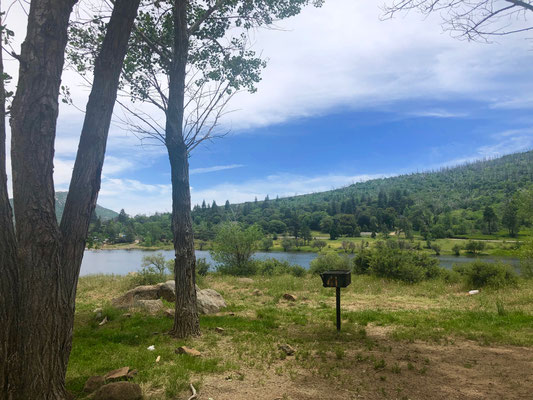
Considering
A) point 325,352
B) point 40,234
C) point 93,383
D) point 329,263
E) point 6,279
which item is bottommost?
point 329,263

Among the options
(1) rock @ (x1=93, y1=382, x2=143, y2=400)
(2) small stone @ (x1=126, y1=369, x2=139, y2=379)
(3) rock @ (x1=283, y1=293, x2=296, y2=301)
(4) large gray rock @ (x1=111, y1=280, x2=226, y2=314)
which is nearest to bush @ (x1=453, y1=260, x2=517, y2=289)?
(3) rock @ (x1=283, y1=293, x2=296, y2=301)

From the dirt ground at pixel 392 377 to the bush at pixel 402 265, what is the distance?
1118 cm

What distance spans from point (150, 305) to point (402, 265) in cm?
1246

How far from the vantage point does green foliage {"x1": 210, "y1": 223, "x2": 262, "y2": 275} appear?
71.4ft

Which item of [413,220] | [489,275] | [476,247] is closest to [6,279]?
[489,275]

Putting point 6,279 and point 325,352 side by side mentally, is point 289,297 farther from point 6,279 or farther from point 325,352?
point 6,279

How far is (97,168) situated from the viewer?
3600mm

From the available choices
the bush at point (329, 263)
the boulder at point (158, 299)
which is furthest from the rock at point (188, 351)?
the bush at point (329, 263)

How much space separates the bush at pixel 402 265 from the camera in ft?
53.5

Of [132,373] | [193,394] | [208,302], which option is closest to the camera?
[193,394]

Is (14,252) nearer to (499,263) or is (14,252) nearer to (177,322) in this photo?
(177,322)

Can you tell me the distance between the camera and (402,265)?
16.5m

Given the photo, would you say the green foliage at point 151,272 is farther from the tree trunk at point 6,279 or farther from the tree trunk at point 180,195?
the tree trunk at point 6,279

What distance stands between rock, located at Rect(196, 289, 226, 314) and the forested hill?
25429mm
